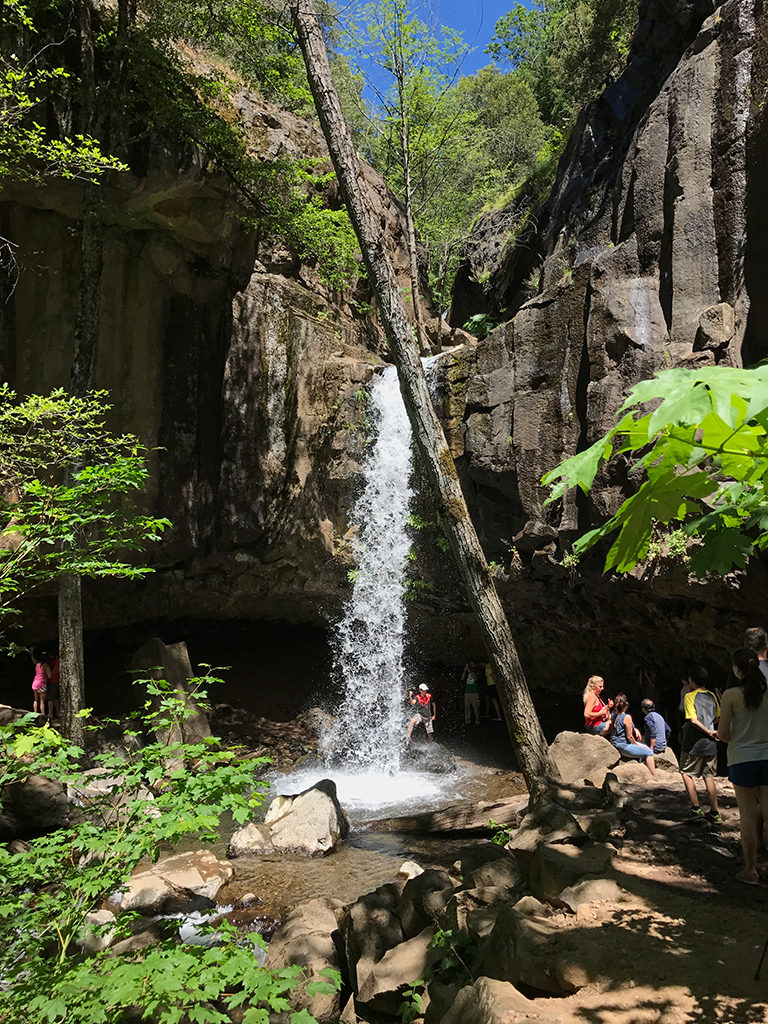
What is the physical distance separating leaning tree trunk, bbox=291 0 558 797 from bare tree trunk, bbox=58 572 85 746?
5428 mm

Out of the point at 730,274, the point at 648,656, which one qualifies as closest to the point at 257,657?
the point at 648,656

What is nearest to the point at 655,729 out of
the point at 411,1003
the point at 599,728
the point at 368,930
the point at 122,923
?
the point at 599,728

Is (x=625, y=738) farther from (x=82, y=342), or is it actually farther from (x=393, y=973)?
(x=82, y=342)

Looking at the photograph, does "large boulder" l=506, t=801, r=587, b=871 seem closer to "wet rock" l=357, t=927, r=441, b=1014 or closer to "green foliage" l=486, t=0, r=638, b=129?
"wet rock" l=357, t=927, r=441, b=1014

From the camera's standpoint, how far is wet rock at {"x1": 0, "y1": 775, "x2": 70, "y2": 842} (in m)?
7.39

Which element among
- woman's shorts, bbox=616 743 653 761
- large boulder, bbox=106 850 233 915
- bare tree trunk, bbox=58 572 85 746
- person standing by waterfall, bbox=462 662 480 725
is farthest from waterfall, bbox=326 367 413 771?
woman's shorts, bbox=616 743 653 761

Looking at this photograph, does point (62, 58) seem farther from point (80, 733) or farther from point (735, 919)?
point (735, 919)

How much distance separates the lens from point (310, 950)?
197 inches

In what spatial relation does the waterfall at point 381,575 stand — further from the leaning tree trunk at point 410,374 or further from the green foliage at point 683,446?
the green foliage at point 683,446

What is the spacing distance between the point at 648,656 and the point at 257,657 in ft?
32.9

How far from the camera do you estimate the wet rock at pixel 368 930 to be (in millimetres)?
4691

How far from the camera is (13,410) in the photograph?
538cm

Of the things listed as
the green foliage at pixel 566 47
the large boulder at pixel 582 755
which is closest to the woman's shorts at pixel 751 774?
the large boulder at pixel 582 755

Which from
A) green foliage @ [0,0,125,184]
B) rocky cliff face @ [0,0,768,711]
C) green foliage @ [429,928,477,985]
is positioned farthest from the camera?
rocky cliff face @ [0,0,768,711]
